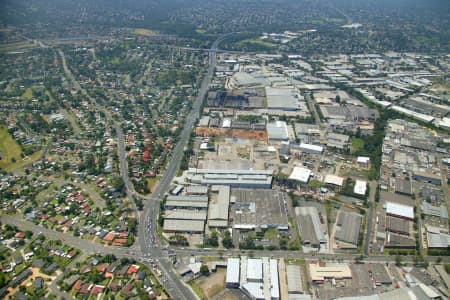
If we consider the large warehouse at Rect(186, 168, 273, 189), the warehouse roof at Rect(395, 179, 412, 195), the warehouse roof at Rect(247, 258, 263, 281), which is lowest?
the warehouse roof at Rect(247, 258, 263, 281)

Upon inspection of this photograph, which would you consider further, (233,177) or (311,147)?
(311,147)

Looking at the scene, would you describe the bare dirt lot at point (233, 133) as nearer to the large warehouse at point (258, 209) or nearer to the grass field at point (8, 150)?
the large warehouse at point (258, 209)

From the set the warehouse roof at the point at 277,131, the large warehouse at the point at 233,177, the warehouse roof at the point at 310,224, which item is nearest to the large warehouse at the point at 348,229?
the warehouse roof at the point at 310,224

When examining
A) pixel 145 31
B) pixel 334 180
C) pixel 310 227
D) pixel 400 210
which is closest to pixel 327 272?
pixel 310 227

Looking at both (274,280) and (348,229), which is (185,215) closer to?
(274,280)

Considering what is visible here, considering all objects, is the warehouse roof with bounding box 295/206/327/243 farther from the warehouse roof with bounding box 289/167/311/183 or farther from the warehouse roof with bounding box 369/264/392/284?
the warehouse roof with bounding box 289/167/311/183

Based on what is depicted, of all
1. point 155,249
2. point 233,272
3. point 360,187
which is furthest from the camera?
point 360,187

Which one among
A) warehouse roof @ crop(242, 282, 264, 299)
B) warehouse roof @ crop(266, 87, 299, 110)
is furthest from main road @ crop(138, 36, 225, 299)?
warehouse roof @ crop(266, 87, 299, 110)
